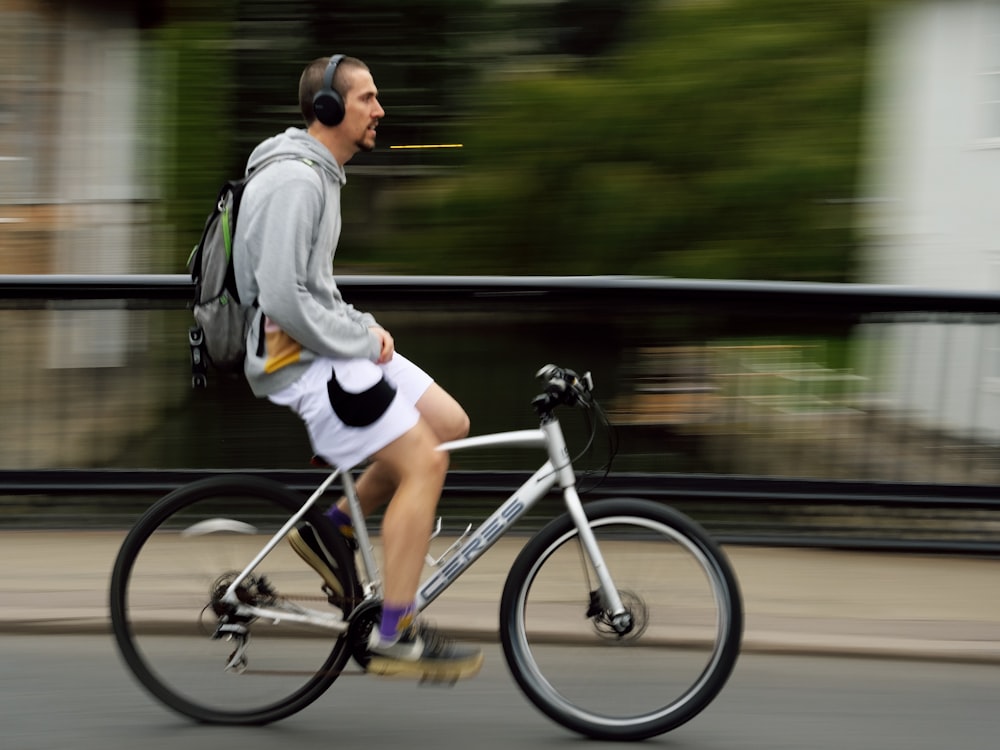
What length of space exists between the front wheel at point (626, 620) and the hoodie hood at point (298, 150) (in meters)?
1.22

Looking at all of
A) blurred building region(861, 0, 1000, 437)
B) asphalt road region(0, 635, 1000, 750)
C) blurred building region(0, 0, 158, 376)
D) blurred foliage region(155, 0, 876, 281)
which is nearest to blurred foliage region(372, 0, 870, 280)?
blurred foliage region(155, 0, 876, 281)

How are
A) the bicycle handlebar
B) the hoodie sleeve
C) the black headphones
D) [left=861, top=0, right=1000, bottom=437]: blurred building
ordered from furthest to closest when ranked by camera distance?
[left=861, top=0, right=1000, bottom=437]: blurred building → the bicycle handlebar → the black headphones → the hoodie sleeve

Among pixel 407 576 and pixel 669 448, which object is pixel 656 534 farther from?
pixel 669 448

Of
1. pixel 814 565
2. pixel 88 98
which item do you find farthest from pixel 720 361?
pixel 88 98

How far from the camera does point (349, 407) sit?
391cm

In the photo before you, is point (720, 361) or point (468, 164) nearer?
point (720, 361)

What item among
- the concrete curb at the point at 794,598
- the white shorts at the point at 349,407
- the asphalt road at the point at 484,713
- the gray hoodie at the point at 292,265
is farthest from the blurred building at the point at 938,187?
the gray hoodie at the point at 292,265

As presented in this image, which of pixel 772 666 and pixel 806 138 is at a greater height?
pixel 806 138

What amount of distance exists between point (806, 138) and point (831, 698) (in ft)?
13.5

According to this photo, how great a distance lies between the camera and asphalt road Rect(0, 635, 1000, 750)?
419cm

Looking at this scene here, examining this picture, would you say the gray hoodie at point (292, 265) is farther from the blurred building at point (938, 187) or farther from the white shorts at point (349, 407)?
the blurred building at point (938, 187)

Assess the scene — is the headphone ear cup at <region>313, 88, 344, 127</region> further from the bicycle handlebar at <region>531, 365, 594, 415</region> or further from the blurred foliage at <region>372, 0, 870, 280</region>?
the blurred foliage at <region>372, 0, 870, 280</region>

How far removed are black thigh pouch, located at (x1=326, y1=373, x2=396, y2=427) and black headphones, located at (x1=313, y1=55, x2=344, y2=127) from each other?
0.72 m

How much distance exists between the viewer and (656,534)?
157 inches
